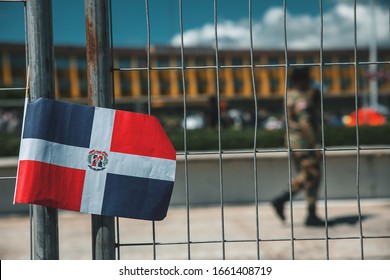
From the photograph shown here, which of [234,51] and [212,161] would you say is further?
[234,51]

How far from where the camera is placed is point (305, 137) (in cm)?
621

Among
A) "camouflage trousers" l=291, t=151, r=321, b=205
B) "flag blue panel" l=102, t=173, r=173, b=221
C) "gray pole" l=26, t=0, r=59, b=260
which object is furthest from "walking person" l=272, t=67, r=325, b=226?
"gray pole" l=26, t=0, r=59, b=260

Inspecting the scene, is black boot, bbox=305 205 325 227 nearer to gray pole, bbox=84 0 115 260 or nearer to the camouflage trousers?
the camouflage trousers

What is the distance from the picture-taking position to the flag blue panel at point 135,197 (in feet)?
7.30

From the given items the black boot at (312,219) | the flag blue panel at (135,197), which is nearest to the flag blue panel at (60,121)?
the flag blue panel at (135,197)

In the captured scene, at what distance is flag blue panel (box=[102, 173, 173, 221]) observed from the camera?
2227 mm

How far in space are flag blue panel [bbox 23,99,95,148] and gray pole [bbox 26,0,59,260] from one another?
0.07 m

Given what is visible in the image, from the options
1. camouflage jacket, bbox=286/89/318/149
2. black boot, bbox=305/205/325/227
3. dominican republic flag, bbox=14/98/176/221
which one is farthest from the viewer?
black boot, bbox=305/205/325/227

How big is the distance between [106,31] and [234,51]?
245ft

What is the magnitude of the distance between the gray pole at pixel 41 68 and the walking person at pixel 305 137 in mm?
4265
